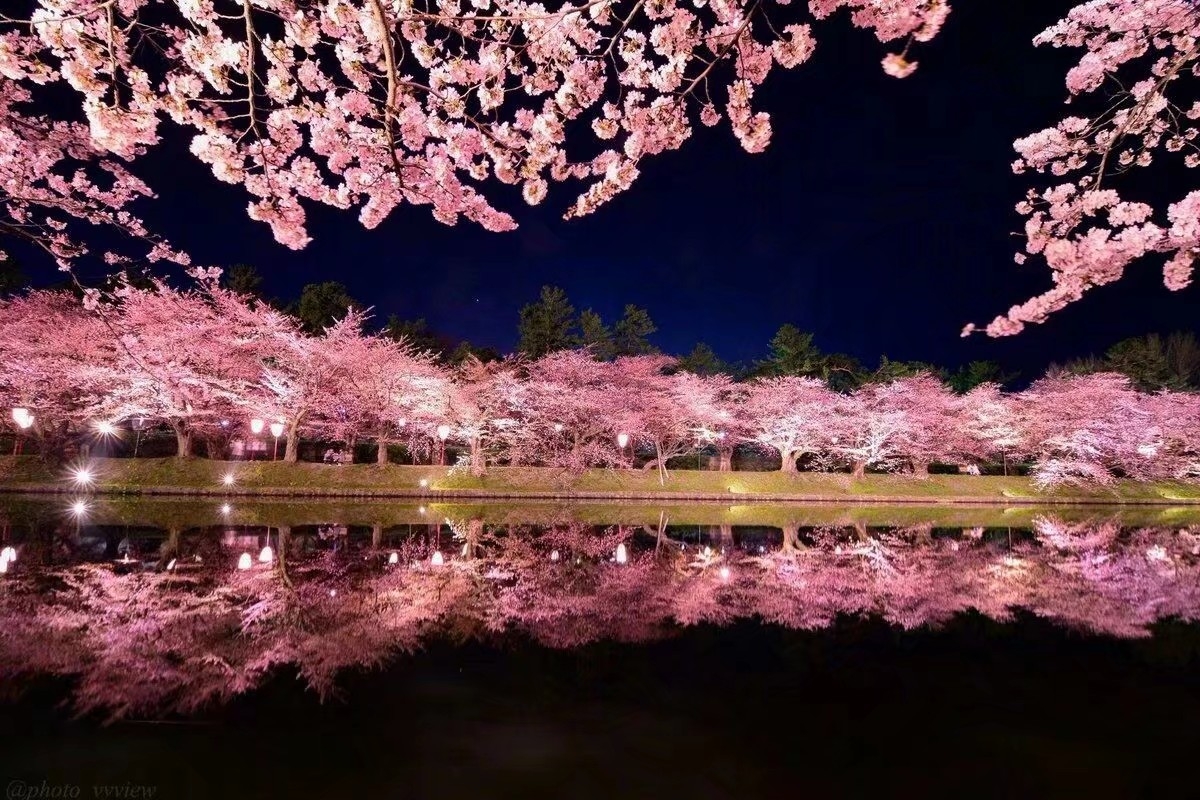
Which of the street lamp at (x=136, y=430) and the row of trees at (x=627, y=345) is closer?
the street lamp at (x=136, y=430)

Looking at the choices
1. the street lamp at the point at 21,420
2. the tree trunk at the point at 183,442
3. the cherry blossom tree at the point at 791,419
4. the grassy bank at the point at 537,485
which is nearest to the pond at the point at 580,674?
the street lamp at the point at 21,420

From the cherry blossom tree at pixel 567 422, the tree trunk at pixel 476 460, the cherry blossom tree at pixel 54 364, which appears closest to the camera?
the cherry blossom tree at pixel 54 364

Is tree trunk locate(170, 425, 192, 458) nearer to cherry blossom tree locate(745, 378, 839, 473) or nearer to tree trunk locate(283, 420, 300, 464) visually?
tree trunk locate(283, 420, 300, 464)

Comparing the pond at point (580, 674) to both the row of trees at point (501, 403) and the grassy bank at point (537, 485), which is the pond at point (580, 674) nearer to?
the grassy bank at point (537, 485)

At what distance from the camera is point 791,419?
34.1m

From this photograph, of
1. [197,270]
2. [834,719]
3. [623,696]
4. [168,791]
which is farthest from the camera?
[197,270]

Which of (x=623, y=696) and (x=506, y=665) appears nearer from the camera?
(x=623, y=696)

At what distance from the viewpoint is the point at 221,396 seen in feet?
86.3

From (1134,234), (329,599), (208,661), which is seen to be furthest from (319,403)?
(1134,234)

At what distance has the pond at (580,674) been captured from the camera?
3553 mm

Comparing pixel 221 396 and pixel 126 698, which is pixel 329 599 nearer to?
pixel 126 698

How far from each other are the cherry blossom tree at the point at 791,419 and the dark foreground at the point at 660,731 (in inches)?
1144

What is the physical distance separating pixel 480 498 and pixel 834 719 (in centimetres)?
2307

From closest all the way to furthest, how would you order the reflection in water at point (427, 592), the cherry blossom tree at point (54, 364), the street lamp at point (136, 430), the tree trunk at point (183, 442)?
the reflection in water at point (427, 592)
the cherry blossom tree at point (54, 364)
the tree trunk at point (183, 442)
the street lamp at point (136, 430)
